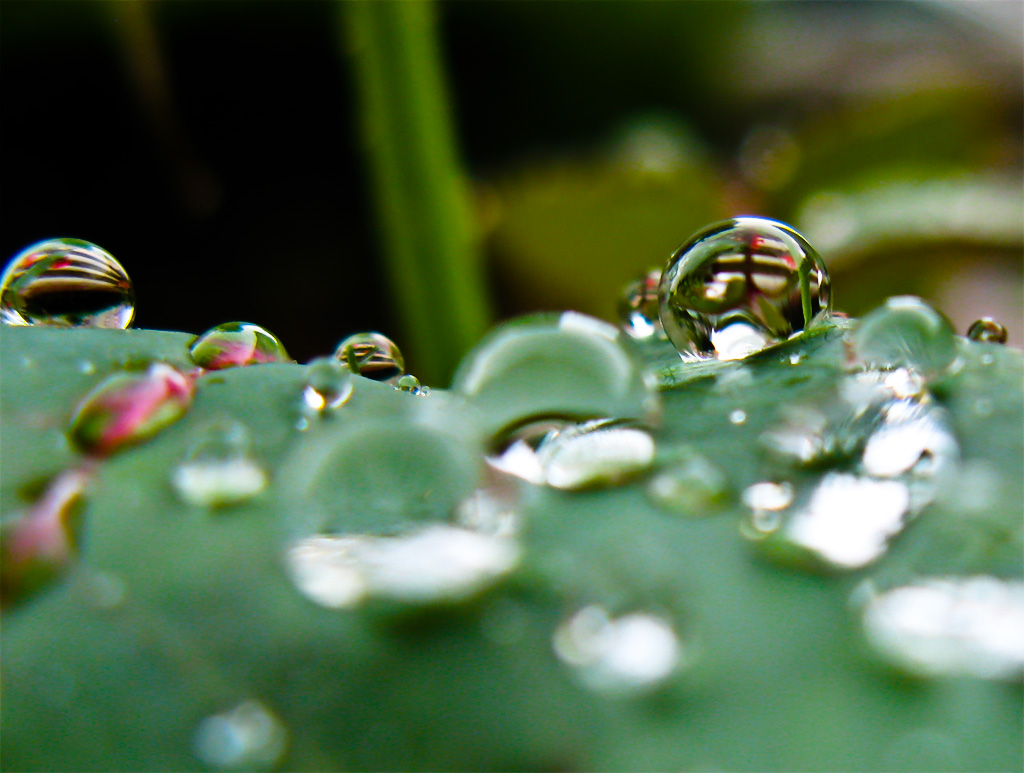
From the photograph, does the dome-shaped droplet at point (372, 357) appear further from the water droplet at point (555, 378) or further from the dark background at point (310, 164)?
the dark background at point (310, 164)

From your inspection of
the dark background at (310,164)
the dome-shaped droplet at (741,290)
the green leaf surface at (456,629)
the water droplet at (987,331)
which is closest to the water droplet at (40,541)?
the green leaf surface at (456,629)

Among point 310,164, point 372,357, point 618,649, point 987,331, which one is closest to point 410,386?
point 372,357

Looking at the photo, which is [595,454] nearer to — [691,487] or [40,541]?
[691,487]

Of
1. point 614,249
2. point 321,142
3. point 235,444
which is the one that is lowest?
point 614,249

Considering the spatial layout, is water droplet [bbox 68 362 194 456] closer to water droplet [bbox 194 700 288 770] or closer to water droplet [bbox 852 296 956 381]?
water droplet [bbox 194 700 288 770]

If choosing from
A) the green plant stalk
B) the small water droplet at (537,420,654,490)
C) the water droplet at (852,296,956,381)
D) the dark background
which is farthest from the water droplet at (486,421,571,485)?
the dark background

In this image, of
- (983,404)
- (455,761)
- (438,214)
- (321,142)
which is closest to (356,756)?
(455,761)

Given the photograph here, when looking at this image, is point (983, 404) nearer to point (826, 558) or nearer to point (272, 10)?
point (826, 558)
